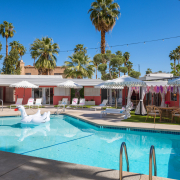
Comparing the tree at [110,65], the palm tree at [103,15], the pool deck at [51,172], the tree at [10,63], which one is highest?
the palm tree at [103,15]

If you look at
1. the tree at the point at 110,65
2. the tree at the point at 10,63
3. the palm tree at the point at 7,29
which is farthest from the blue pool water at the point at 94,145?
the palm tree at the point at 7,29

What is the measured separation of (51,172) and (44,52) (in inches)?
947

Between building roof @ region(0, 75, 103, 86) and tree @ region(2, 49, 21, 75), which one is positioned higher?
tree @ region(2, 49, 21, 75)

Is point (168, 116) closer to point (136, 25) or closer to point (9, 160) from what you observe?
point (9, 160)

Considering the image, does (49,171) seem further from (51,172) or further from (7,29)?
(7,29)

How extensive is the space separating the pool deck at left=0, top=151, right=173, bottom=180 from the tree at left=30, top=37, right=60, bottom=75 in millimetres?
22909

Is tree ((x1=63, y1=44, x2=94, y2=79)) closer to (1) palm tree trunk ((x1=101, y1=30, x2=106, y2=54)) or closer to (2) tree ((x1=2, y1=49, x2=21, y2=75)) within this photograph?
(1) palm tree trunk ((x1=101, y1=30, x2=106, y2=54))

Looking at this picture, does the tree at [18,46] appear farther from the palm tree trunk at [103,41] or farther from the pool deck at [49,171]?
the pool deck at [49,171]

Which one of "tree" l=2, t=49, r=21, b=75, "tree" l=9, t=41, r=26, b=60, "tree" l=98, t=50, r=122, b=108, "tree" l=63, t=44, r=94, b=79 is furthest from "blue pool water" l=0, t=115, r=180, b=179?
"tree" l=9, t=41, r=26, b=60

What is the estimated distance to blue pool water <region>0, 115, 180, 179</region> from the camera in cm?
518

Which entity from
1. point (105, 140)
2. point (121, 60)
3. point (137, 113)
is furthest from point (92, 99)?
point (105, 140)

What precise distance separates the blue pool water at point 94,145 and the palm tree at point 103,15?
14.5 m

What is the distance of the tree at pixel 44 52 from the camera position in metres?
25.4

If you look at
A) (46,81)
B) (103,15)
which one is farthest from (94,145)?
(103,15)
